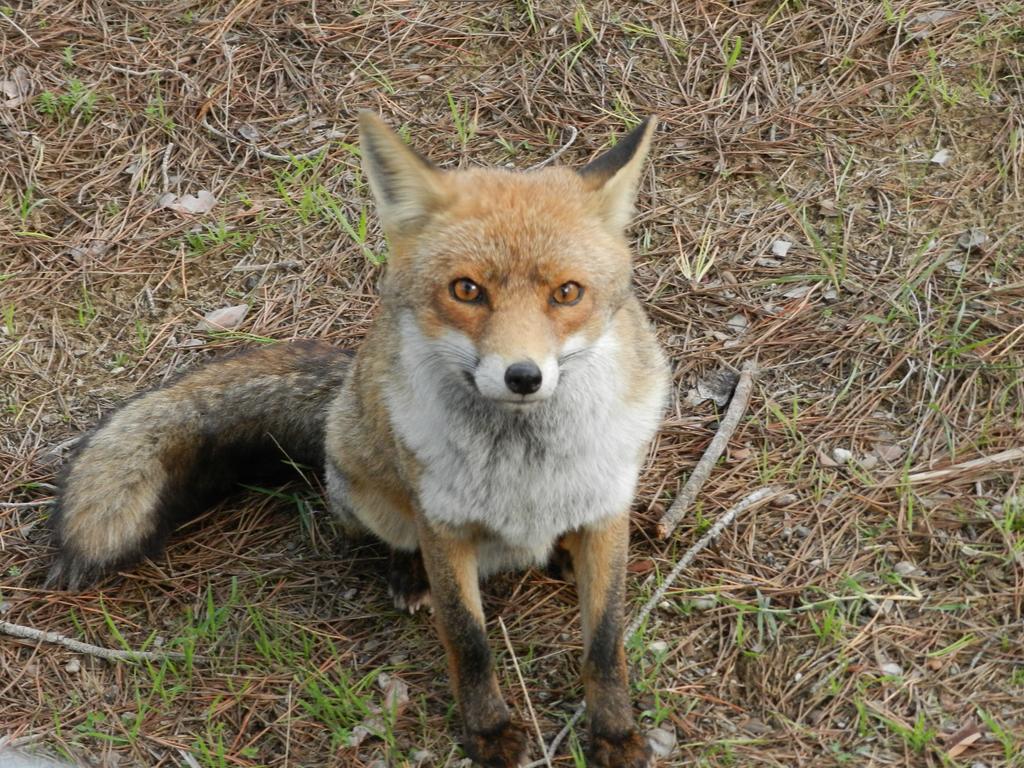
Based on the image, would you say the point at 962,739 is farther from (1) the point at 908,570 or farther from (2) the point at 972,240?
(2) the point at 972,240

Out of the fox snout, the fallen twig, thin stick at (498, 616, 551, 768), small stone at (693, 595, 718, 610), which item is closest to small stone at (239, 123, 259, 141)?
the fallen twig

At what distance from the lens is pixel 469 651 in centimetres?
377

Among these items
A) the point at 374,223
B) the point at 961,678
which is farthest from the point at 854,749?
the point at 374,223

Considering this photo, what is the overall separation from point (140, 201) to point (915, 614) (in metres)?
4.21

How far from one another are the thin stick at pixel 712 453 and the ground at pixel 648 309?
7cm

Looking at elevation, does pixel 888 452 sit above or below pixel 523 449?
below

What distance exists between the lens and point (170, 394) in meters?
4.52

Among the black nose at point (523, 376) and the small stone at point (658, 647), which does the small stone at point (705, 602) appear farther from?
the black nose at point (523, 376)

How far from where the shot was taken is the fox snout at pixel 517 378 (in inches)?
117

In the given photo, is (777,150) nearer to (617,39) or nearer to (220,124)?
(617,39)

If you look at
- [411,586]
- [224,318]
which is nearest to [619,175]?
[411,586]

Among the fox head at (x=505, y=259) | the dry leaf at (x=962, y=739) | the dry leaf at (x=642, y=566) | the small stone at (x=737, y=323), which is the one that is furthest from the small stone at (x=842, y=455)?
the fox head at (x=505, y=259)

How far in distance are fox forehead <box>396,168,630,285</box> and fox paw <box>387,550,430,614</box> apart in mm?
1480

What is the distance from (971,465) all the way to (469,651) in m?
2.07
